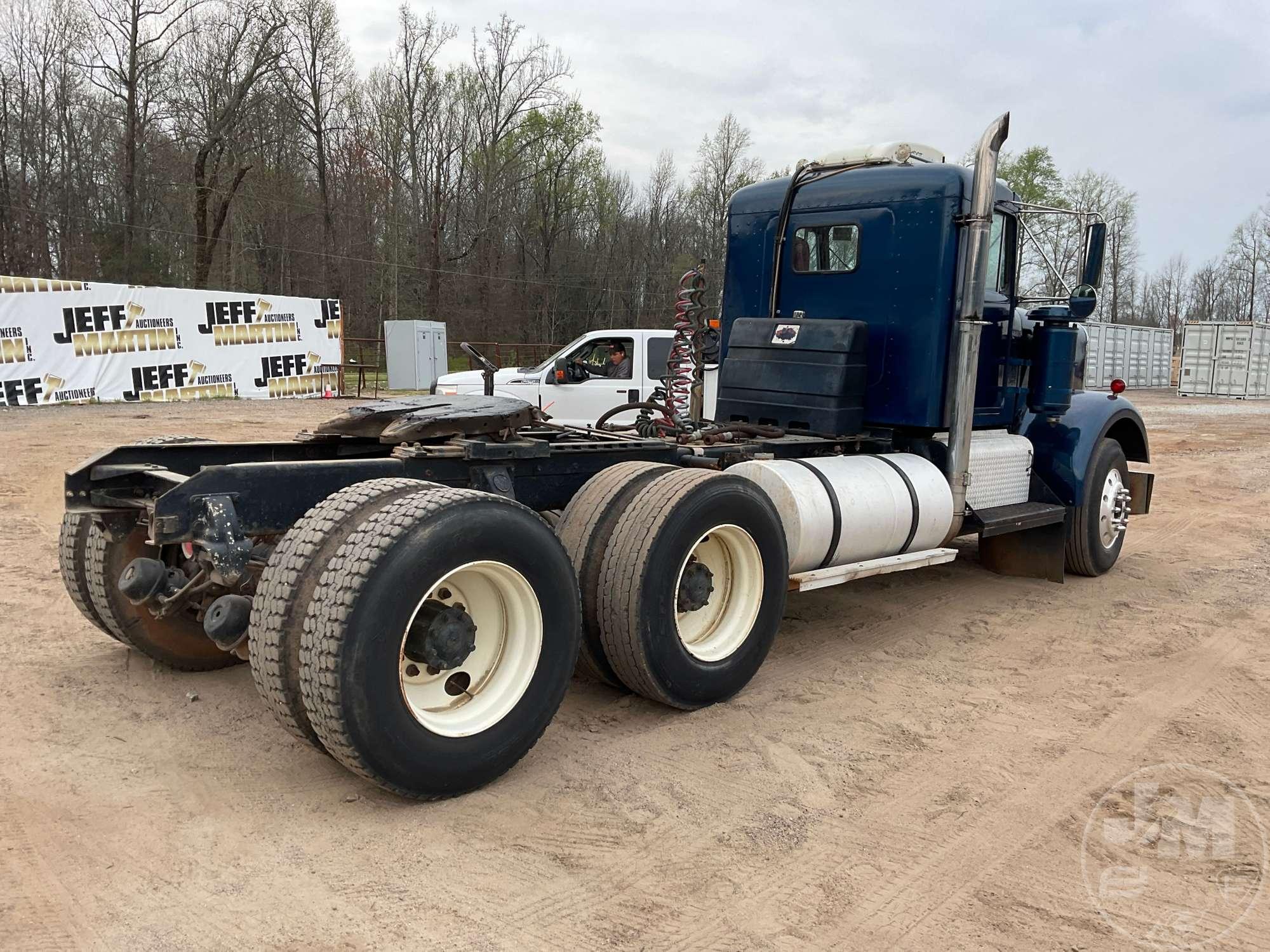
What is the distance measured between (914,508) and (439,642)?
10.4 feet

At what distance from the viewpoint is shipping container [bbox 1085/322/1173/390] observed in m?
34.1

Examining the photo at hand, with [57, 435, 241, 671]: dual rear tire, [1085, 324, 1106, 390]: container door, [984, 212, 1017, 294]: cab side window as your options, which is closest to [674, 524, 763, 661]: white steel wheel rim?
[57, 435, 241, 671]: dual rear tire

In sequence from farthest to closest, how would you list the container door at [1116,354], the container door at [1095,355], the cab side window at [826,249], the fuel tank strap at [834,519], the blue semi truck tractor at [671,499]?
the container door at [1116,354] < the container door at [1095,355] < the cab side window at [826,249] < the fuel tank strap at [834,519] < the blue semi truck tractor at [671,499]

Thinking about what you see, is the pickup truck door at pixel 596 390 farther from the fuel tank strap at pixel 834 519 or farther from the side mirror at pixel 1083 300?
the fuel tank strap at pixel 834 519

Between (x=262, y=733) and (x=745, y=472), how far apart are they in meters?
2.63

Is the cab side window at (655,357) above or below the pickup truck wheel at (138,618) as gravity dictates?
above

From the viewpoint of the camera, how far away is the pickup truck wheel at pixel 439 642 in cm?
307

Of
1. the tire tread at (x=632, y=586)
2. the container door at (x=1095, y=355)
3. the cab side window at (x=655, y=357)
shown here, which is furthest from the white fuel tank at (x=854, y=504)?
the container door at (x=1095, y=355)

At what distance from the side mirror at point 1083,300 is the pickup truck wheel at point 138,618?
5.55 m

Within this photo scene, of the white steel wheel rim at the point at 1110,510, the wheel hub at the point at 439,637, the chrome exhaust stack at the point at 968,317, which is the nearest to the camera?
the wheel hub at the point at 439,637

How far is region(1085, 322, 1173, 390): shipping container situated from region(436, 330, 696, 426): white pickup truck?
26.0 meters

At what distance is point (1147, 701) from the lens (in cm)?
468

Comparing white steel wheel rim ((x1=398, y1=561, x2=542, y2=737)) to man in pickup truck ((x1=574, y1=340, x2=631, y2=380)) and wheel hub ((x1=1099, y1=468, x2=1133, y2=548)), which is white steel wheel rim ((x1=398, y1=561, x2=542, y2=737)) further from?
man in pickup truck ((x1=574, y1=340, x2=631, y2=380))

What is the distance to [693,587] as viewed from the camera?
4391mm
